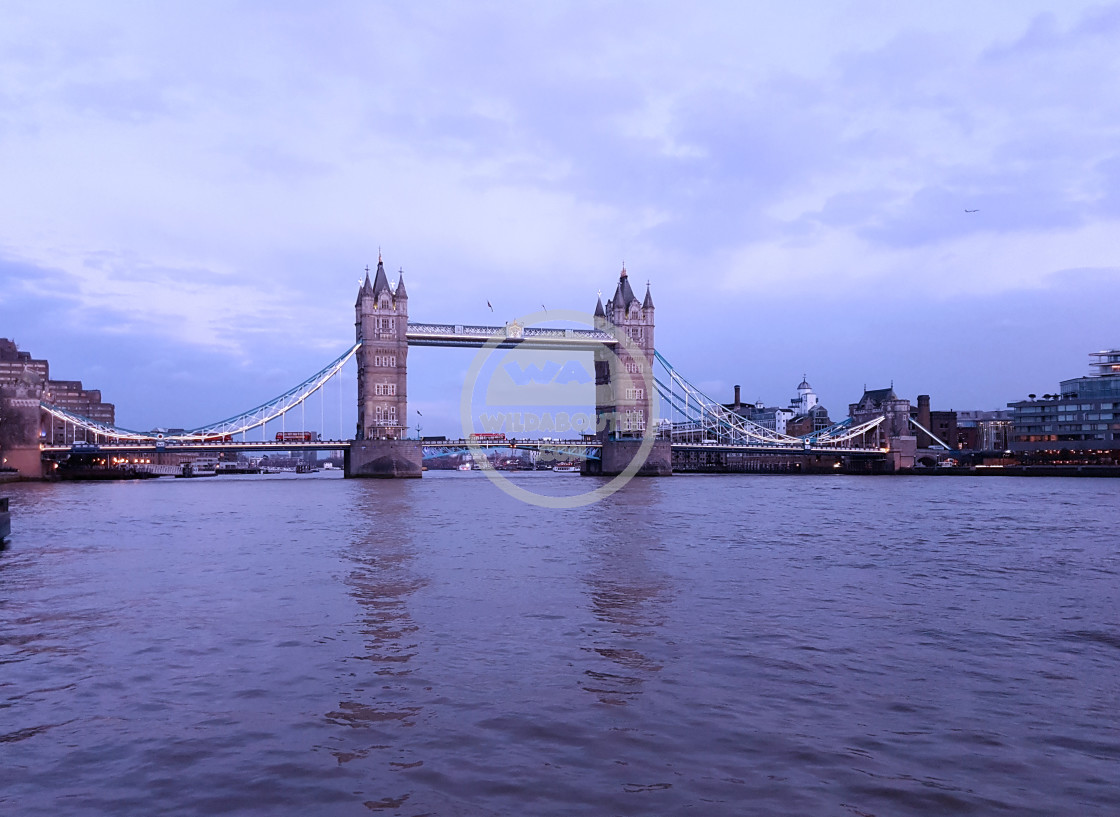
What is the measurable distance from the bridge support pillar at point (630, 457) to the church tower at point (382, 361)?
21.0 metres

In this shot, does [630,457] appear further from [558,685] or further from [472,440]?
[558,685]

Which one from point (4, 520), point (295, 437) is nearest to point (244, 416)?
point (295, 437)

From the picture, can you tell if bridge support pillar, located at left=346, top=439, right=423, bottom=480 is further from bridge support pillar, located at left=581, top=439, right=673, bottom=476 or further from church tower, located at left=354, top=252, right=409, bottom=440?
bridge support pillar, located at left=581, top=439, right=673, bottom=476

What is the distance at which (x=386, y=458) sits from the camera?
79875 mm

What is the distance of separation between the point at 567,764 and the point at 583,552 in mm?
14136

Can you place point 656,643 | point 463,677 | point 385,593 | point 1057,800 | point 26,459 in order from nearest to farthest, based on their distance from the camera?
point 1057,800, point 463,677, point 656,643, point 385,593, point 26,459

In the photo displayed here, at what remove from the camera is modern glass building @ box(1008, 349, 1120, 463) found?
9300 centimetres

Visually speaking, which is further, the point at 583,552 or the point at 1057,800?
the point at 583,552

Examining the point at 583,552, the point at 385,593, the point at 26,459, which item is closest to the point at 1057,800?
the point at 385,593

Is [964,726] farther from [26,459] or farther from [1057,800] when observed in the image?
[26,459]

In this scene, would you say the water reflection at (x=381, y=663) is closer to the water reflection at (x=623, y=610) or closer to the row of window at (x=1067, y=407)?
the water reflection at (x=623, y=610)

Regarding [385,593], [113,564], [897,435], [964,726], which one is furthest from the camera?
[897,435]

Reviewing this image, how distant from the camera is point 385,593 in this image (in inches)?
575

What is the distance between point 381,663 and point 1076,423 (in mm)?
104766
